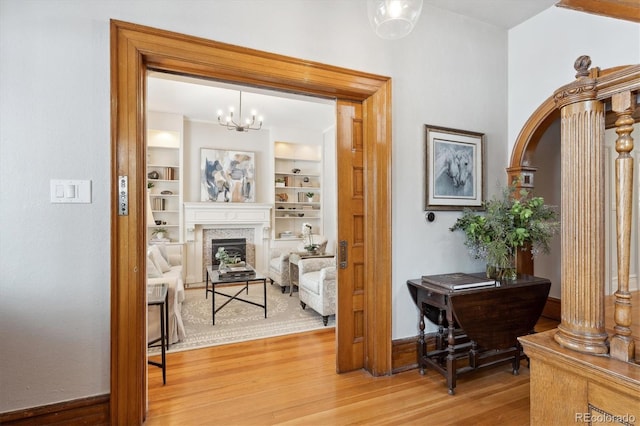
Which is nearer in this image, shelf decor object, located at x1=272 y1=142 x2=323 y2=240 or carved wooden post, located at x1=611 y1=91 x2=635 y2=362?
carved wooden post, located at x1=611 y1=91 x2=635 y2=362

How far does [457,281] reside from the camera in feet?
7.67

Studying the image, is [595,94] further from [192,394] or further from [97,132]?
[192,394]

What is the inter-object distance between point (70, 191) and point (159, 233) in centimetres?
444

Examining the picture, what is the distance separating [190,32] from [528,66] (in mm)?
2893

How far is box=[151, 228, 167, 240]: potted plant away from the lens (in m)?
5.78

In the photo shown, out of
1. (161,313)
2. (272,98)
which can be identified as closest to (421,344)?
(161,313)

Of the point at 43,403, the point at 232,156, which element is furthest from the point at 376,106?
the point at 232,156

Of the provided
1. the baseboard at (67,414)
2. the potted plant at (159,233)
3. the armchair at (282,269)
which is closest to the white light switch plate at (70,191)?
the baseboard at (67,414)

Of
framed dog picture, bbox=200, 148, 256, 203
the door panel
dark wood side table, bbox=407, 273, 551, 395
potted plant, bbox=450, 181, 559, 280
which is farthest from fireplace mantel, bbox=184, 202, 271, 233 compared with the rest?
potted plant, bbox=450, 181, 559, 280

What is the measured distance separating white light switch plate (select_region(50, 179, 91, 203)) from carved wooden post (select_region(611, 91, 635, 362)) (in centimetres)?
233

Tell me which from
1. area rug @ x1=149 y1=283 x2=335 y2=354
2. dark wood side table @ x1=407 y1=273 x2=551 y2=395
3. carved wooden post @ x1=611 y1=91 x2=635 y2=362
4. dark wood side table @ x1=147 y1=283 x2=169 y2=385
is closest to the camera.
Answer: carved wooden post @ x1=611 y1=91 x2=635 y2=362

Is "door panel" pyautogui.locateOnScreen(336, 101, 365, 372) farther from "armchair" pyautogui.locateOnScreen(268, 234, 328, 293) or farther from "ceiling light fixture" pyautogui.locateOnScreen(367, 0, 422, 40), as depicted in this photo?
"armchair" pyautogui.locateOnScreen(268, 234, 328, 293)

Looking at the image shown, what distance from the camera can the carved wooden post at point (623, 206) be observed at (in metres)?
1.00

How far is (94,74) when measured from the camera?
68.5 inches
